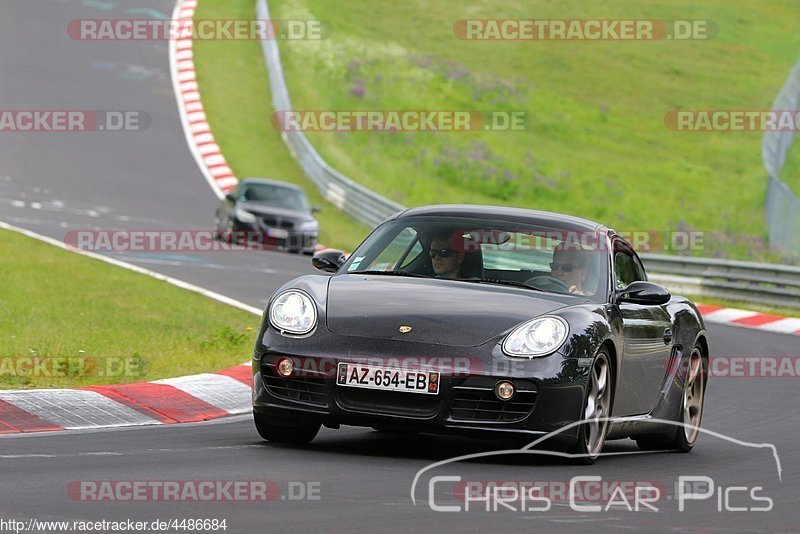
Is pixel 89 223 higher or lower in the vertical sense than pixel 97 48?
lower

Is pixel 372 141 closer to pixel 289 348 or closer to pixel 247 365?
pixel 247 365

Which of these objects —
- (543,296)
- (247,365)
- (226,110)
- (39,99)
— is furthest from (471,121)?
(543,296)

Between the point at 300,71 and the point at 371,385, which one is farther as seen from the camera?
the point at 300,71

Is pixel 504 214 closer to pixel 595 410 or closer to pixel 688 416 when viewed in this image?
pixel 595 410

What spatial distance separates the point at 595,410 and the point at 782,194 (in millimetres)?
19068

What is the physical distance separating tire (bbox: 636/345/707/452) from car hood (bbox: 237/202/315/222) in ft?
56.6

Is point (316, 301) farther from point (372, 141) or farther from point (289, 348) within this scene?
point (372, 141)

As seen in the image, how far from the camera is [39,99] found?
118 feet

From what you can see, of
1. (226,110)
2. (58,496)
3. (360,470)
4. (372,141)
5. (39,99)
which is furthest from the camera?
(372,141)

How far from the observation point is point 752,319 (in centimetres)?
2170

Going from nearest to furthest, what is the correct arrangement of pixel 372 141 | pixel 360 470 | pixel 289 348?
pixel 360 470 < pixel 289 348 < pixel 372 141

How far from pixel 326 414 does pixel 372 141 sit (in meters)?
33.2

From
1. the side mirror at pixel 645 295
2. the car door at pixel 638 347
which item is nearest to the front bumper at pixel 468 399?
the car door at pixel 638 347

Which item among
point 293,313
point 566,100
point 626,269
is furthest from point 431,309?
point 566,100
